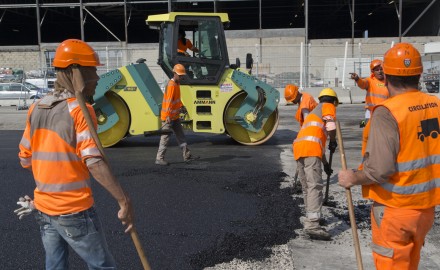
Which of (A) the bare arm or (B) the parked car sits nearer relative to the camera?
(A) the bare arm

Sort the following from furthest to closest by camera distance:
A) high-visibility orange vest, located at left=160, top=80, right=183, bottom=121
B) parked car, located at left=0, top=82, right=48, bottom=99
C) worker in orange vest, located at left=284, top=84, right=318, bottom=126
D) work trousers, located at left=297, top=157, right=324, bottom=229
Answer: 1. parked car, located at left=0, top=82, right=48, bottom=99
2. high-visibility orange vest, located at left=160, top=80, right=183, bottom=121
3. worker in orange vest, located at left=284, top=84, right=318, bottom=126
4. work trousers, located at left=297, top=157, right=324, bottom=229

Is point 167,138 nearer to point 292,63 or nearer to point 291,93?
point 291,93

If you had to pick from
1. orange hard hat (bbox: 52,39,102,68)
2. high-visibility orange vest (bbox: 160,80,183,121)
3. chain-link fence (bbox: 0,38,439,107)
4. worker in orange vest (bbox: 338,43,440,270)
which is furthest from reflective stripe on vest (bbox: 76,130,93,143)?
chain-link fence (bbox: 0,38,439,107)

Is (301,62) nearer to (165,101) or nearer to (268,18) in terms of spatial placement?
(165,101)

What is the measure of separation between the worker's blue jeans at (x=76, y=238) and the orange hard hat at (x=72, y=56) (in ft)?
2.68

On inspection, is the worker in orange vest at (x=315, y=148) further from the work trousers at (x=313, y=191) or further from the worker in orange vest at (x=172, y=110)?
the worker in orange vest at (x=172, y=110)

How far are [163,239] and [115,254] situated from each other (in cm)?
54

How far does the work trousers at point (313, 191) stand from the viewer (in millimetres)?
4605

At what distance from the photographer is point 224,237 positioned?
182 inches

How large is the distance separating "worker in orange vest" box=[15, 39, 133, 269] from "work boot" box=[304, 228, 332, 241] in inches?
93.2

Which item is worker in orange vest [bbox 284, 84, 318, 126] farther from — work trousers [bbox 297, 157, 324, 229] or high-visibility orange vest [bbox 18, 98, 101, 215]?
high-visibility orange vest [bbox 18, 98, 101, 215]

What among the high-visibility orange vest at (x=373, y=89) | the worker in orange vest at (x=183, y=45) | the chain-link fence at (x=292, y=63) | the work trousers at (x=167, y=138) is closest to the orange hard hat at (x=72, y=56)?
the work trousers at (x=167, y=138)

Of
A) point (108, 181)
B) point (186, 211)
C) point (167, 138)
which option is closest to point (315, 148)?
point (186, 211)

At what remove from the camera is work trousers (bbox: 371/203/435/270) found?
262cm
